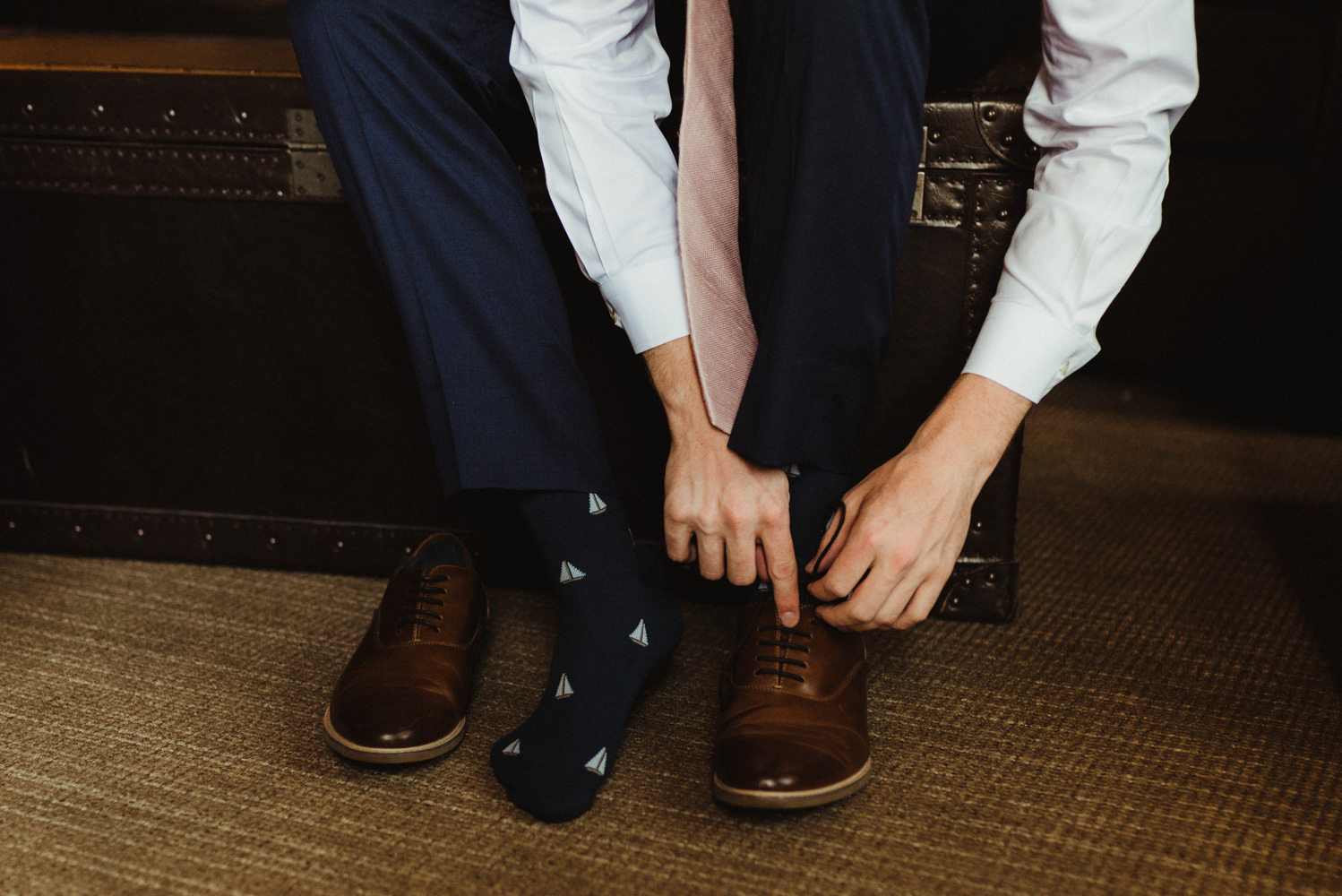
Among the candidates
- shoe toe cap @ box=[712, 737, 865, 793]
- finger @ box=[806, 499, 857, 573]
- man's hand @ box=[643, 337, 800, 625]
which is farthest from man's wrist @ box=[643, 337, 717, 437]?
shoe toe cap @ box=[712, 737, 865, 793]

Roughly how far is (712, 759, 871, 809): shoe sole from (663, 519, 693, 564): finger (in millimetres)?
148

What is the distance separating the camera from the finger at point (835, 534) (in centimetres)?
65

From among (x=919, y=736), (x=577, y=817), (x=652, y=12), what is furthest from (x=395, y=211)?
(x=919, y=736)

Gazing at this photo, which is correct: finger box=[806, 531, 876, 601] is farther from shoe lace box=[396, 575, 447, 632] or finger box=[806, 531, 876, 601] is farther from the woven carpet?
shoe lace box=[396, 575, 447, 632]

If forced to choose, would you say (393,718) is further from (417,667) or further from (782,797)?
(782,797)

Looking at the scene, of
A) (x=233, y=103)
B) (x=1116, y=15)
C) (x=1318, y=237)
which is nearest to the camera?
(x=1116, y=15)

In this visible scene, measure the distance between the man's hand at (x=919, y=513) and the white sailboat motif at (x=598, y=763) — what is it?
18 cm

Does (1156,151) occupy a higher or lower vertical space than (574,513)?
higher

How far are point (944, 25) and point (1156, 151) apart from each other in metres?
0.19

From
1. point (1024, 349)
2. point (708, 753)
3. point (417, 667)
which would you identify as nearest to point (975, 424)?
point (1024, 349)

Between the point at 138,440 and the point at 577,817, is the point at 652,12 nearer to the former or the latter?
the point at 577,817

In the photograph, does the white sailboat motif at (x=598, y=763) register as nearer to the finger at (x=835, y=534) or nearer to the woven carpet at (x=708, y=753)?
the woven carpet at (x=708, y=753)

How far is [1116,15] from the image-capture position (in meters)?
0.59

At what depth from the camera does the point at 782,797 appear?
60 cm
